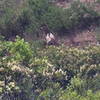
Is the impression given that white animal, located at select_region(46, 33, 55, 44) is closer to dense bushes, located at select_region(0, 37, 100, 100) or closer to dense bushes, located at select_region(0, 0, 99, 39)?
dense bushes, located at select_region(0, 0, 99, 39)

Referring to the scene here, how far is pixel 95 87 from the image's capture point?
2236 centimetres

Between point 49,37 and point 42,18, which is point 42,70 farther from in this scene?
point 42,18

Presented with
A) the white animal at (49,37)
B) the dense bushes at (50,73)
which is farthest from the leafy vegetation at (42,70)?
the white animal at (49,37)

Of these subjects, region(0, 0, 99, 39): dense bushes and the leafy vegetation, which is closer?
the leafy vegetation

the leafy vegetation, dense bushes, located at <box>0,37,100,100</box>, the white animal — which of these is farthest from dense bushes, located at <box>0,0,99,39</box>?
dense bushes, located at <box>0,37,100,100</box>

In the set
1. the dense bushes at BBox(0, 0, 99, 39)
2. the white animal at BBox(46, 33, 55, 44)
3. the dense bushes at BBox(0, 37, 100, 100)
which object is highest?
the dense bushes at BBox(0, 37, 100, 100)

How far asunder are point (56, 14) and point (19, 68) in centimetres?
1403

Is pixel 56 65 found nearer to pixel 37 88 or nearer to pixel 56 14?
pixel 37 88

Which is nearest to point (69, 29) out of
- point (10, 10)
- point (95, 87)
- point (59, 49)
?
point (10, 10)

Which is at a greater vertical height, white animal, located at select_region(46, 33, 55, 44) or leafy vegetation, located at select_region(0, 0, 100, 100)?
leafy vegetation, located at select_region(0, 0, 100, 100)

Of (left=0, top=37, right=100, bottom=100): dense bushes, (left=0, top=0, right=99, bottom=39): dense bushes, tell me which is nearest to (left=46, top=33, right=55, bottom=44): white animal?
(left=0, top=0, right=99, bottom=39): dense bushes

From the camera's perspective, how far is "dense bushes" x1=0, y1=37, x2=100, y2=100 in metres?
20.0

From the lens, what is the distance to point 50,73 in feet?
70.3

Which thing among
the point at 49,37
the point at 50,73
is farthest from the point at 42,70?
the point at 49,37
